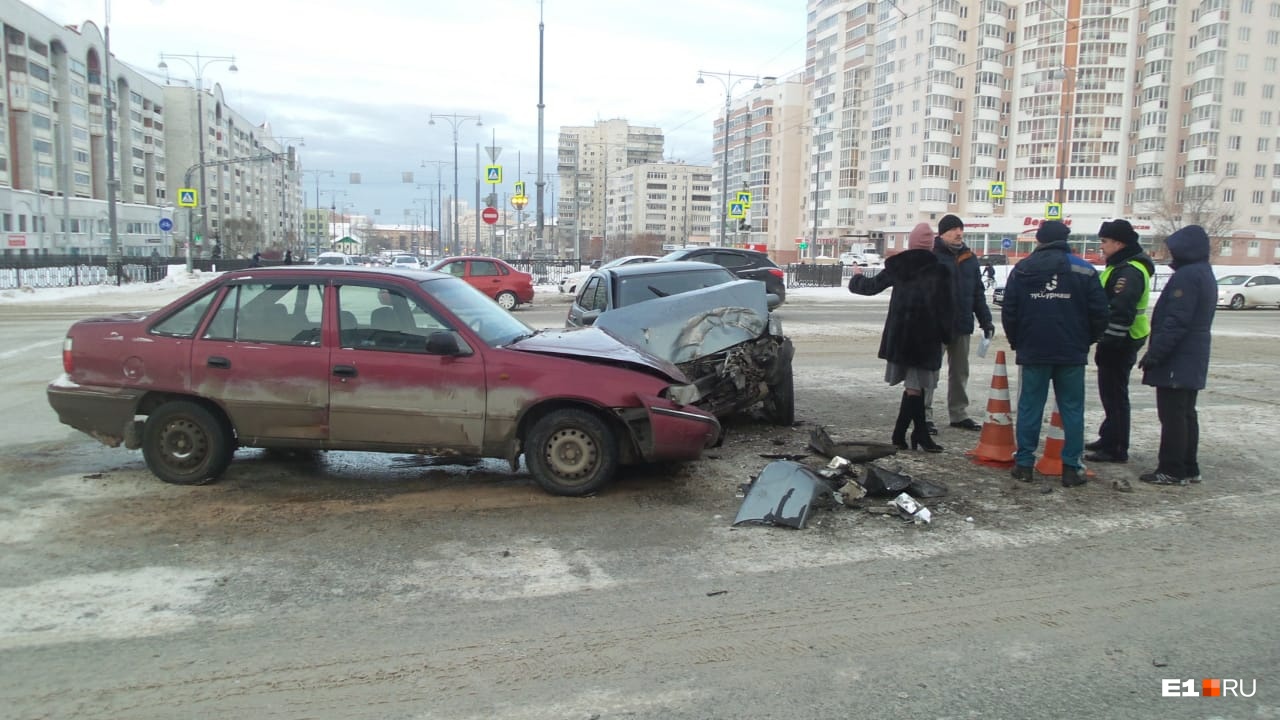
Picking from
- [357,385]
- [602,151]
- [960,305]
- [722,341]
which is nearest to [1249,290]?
[960,305]

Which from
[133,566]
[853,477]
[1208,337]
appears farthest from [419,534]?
[1208,337]

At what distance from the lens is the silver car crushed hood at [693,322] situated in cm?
714

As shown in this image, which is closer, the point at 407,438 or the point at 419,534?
the point at 419,534

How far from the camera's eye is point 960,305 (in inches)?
307

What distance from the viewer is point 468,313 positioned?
6199 mm

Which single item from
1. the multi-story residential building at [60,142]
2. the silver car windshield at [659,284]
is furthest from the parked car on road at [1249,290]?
the multi-story residential building at [60,142]

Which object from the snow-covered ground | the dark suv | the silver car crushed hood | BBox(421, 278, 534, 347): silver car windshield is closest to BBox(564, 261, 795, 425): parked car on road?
the silver car crushed hood

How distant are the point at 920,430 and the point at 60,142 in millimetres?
89107

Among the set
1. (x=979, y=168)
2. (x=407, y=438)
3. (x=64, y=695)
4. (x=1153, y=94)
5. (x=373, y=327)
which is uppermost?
(x=1153, y=94)

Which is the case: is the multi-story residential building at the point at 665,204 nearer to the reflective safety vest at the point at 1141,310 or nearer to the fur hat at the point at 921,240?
the fur hat at the point at 921,240

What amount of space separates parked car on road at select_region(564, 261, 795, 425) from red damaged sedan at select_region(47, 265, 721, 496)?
3.04 feet

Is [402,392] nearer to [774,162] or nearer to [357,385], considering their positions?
[357,385]

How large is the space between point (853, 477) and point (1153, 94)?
3854 inches

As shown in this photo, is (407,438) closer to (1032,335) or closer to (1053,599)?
(1053,599)
